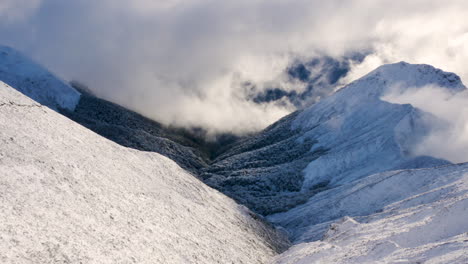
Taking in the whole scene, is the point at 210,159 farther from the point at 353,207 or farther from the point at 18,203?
the point at 18,203

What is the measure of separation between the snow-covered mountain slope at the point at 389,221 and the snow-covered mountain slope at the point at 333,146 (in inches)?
378

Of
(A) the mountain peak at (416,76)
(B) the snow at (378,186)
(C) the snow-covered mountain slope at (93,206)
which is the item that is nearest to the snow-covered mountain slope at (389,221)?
(B) the snow at (378,186)

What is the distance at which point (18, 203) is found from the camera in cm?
3594

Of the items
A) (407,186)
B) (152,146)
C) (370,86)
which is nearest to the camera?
(407,186)

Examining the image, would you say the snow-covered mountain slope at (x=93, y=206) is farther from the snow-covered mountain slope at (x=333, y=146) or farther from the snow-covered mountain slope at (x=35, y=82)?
the snow-covered mountain slope at (x=35, y=82)

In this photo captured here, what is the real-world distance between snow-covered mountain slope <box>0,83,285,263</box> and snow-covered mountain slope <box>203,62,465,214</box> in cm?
3858

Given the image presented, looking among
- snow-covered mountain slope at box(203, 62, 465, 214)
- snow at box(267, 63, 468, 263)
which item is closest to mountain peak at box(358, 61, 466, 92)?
snow-covered mountain slope at box(203, 62, 465, 214)

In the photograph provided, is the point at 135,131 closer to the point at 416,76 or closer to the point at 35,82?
the point at 35,82

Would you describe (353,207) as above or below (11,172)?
below

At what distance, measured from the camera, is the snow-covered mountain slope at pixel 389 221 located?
43.1m

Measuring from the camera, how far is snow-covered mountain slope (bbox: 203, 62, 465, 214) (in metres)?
110

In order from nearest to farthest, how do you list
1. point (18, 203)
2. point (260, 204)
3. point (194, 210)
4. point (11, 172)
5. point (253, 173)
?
point (18, 203) < point (11, 172) < point (194, 210) < point (260, 204) < point (253, 173)

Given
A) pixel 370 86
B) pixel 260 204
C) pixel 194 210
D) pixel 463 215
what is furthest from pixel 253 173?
pixel 463 215

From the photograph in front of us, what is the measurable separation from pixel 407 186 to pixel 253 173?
4295 centimetres
